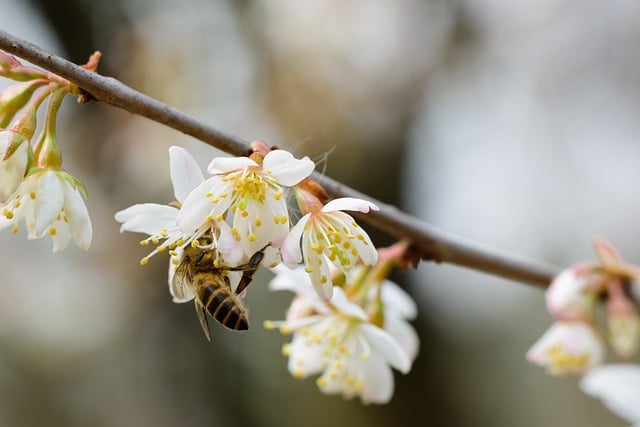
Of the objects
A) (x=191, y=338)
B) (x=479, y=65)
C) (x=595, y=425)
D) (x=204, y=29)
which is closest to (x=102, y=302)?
(x=191, y=338)

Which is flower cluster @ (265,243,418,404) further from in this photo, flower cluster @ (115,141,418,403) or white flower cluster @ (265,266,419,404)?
flower cluster @ (115,141,418,403)

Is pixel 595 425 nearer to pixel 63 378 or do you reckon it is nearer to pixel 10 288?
pixel 63 378

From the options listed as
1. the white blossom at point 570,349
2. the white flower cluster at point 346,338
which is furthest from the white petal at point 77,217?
the white blossom at point 570,349

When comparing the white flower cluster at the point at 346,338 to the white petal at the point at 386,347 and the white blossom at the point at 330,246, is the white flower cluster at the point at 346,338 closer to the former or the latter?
the white petal at the point at 386,347

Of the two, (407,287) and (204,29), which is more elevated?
(204,29)

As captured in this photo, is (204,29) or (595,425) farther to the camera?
(595,425)

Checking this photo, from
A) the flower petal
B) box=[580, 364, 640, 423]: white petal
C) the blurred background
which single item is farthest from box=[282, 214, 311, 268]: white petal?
the blurred background

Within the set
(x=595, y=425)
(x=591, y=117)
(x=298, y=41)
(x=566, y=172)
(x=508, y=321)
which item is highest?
(x=298, y=41)
